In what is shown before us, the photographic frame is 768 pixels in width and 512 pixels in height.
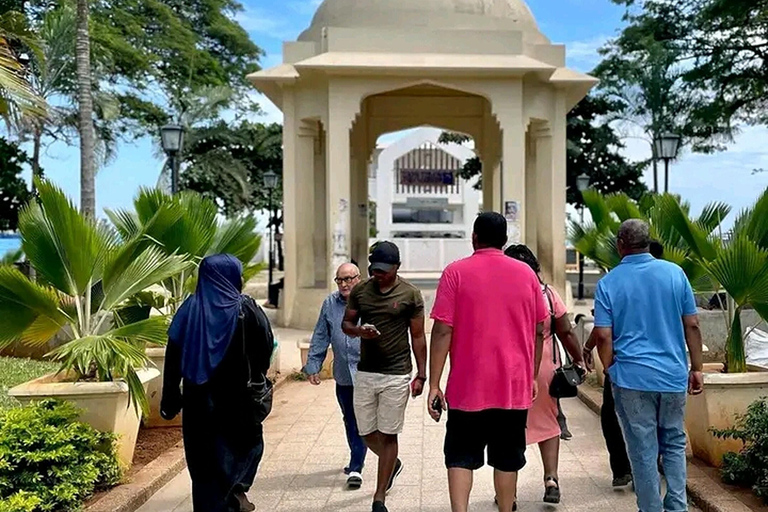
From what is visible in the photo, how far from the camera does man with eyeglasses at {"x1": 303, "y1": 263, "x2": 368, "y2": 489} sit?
17.3ft

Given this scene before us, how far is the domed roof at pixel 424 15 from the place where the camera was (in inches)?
600

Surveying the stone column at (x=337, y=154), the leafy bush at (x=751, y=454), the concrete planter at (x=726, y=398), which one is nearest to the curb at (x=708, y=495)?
the leafy bush at (x=751, y=454)

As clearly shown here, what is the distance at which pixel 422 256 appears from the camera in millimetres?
40750

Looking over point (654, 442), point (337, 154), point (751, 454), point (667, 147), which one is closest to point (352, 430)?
point (654, 442)

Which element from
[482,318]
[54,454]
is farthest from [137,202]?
[482,318]

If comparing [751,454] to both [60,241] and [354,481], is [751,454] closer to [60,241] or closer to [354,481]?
[354,481]

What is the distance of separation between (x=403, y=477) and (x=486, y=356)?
218 cm

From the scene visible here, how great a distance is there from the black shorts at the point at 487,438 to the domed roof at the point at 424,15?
482 inches

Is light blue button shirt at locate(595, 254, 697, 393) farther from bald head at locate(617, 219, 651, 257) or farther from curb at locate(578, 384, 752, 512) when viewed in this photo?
curb at locate(578, 384, 752, 512)

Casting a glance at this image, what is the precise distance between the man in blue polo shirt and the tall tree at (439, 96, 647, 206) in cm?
2157

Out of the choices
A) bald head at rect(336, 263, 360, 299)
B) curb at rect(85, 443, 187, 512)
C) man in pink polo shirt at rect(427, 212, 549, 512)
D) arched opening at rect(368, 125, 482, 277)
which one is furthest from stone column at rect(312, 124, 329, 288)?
arched opening at rect(368, 125, 482, 277)

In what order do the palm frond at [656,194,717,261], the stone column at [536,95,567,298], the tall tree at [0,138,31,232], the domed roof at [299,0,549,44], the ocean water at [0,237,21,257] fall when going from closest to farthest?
the palm frond at [656,194,717,261] < the ocean water at [0,237,21,257] < the domed roof at [299,0,549,44] < the stone column at [536,95,567,298] < the tall tree at [0,138,31,232]

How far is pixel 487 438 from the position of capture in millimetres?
4051

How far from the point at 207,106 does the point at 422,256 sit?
1623 cm
